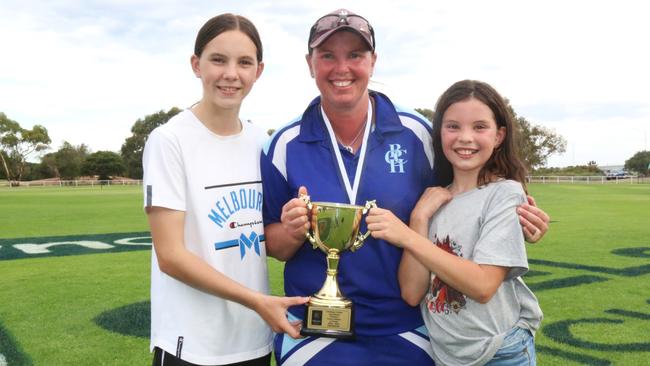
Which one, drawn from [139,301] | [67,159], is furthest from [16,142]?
[139,301]

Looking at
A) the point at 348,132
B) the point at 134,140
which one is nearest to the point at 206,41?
the point at 348,132

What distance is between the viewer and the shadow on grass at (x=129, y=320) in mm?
5421

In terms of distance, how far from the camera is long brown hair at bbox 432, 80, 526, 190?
7.81 ft

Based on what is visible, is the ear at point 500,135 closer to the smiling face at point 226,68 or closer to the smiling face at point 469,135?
the smiling face at point 469,135

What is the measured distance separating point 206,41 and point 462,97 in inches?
42.3

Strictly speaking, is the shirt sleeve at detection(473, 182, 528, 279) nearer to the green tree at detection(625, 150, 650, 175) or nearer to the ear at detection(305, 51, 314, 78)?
the ear at detection(305, 51, 314, 78)

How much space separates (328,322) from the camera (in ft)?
7.52

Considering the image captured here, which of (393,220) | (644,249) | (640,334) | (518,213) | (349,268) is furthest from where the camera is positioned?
(644,249)

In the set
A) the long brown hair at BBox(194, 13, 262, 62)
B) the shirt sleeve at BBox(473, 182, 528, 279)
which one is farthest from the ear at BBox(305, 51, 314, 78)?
the shirt sleeve at BBox(473, 182, 528, 279)

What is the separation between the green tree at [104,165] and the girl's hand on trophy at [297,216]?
77.5 m

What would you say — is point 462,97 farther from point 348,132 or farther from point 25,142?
point 25,142

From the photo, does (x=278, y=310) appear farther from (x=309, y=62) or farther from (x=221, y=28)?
(x=221, y=28)

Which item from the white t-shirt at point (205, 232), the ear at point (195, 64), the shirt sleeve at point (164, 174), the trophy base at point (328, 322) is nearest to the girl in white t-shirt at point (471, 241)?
the trophy base at point (328, 322)

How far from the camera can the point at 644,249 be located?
10.2m
